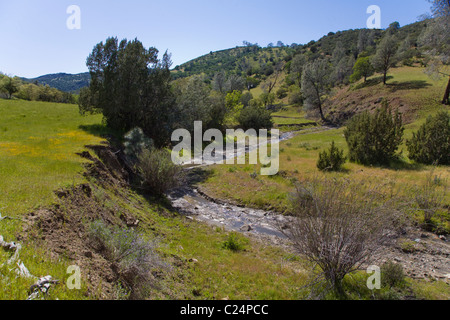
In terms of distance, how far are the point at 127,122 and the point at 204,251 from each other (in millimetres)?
16519

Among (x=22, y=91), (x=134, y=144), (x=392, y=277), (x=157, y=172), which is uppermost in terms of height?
(x=22, y=91)

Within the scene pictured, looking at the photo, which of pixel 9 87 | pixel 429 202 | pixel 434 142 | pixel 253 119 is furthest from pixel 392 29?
pixel 9 87

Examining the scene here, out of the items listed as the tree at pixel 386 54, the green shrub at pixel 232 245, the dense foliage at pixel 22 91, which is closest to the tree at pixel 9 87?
the dense foliage at pixel 22 91

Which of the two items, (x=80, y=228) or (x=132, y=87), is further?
(x=132, y=87)

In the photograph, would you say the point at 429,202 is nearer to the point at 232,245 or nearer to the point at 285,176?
the point at 285,176

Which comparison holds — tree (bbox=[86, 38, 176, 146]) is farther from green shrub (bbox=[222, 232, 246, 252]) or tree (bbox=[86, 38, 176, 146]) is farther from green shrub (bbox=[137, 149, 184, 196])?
green shrub (bbox=[222, 232, 246, 252])

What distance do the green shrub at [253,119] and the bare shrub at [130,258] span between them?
158 feet

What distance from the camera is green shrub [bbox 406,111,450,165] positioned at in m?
19.3

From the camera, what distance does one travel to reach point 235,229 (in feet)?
43.5

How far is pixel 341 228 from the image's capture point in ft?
20.8

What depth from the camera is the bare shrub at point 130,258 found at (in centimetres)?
591

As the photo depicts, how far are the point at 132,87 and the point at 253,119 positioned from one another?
35770 mm
